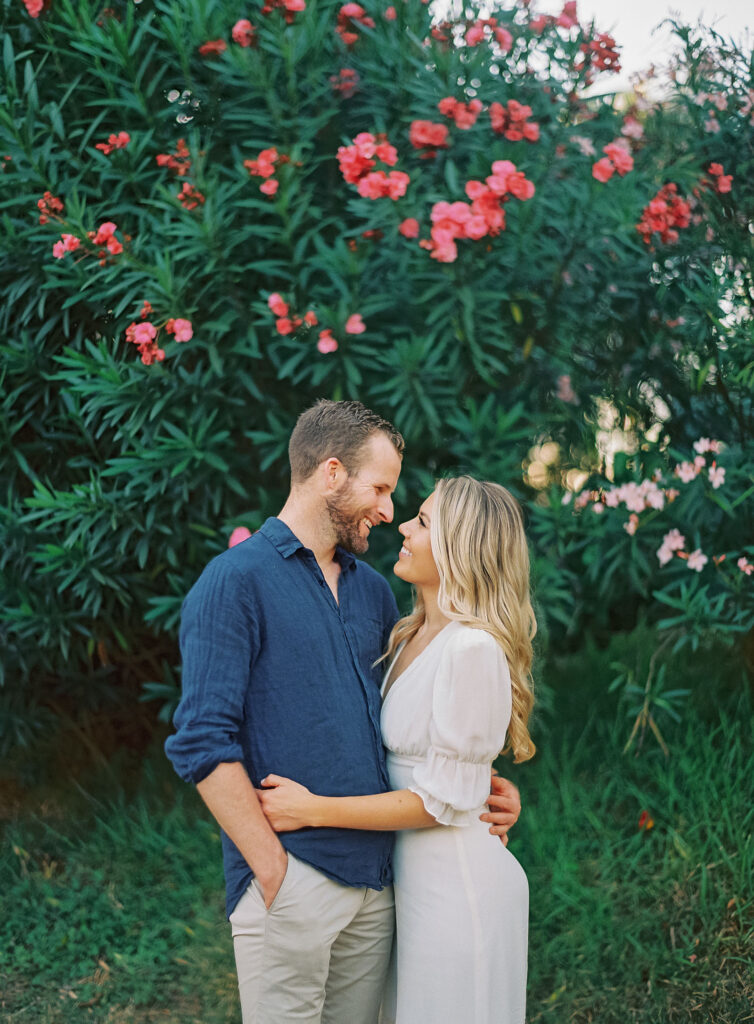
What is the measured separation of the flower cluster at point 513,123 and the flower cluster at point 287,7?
0.73m

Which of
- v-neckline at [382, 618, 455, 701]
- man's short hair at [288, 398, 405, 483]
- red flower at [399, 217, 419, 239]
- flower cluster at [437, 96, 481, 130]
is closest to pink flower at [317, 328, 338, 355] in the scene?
red flower at [399, 217, 419, 239]

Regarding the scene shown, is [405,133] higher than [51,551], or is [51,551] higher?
[405,133]

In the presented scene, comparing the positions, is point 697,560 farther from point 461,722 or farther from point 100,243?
point 100,243

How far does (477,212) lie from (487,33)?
0.76 metres

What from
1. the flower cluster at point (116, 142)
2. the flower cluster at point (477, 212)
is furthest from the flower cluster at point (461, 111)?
the flower cluster at point (116, 142)

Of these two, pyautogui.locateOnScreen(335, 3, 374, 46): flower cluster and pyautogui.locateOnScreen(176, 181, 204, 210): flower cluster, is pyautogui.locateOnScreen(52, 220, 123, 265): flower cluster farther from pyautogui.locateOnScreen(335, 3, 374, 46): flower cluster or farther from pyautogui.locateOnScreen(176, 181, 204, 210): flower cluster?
pyautogui.locateOnScreen(335, 3, 374, 46): flower cluster

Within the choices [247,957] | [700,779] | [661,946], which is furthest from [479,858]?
[700,779]

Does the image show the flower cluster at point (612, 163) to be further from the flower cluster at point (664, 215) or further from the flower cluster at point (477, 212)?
the flower cluster at point (477, 212)

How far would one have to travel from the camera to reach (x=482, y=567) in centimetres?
216

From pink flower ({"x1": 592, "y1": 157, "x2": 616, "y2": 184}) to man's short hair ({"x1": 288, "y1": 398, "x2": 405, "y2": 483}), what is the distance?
1.69m

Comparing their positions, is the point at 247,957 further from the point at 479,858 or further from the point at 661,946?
the point at 661,946

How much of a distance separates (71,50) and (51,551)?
1.86 m

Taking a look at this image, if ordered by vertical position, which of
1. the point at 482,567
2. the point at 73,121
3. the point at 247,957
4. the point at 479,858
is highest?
the point at 73,121

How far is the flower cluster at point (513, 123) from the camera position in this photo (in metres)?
3.45
